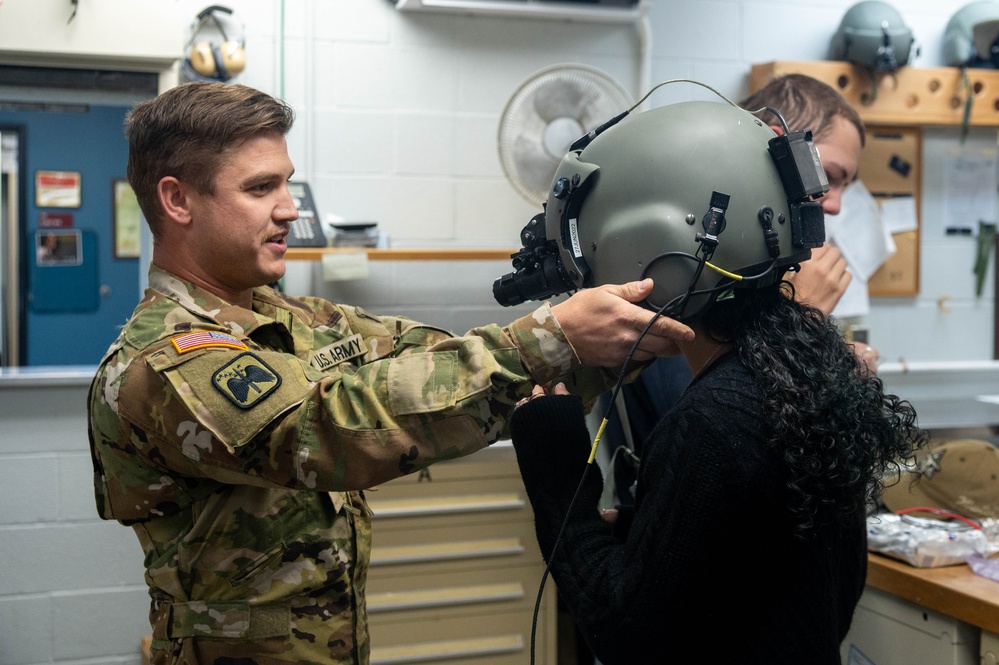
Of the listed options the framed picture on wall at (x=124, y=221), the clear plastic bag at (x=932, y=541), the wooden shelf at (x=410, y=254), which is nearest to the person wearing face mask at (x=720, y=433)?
the clear plastic bag at (x=932, y=541)

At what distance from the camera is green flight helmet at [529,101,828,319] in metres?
1.05

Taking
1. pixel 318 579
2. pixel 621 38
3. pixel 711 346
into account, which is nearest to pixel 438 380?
pixel 711 346

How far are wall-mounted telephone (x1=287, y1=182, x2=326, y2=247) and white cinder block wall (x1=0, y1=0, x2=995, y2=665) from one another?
0.12 m

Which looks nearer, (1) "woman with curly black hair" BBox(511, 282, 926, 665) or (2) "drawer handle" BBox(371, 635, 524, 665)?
(1) "woman with curly black hair" BBox(511, 282, 926, 665)

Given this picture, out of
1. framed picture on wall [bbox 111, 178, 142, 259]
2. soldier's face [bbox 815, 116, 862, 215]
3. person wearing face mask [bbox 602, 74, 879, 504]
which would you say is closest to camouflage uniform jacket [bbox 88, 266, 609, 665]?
person wearing face mask [bbox 602, 74, 879, 504]

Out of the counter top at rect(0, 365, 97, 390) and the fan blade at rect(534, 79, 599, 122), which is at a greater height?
the fan blade at rect(534, 79, 599, 122)

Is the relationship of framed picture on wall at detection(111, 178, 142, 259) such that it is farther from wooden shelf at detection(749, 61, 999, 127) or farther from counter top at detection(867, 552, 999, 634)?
counter top at detection(867, 552, 999, 634)

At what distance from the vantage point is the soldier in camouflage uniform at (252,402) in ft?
3.52

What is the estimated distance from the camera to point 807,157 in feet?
3.51

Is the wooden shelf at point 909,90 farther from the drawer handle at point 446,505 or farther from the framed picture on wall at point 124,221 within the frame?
the framed picture on wall at point 124,221

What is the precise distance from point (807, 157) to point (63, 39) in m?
2.16

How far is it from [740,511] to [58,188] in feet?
14.1

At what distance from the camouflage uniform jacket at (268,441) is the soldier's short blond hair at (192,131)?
0.50 feet

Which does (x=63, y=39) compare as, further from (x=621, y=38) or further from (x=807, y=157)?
(x=807, y=157)
